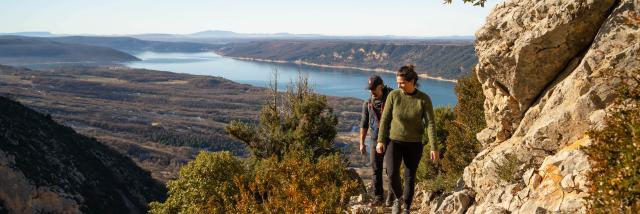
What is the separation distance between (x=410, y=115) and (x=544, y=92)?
3.46 metres

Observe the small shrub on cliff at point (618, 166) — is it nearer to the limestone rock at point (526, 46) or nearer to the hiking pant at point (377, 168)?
the limestone rock at point (526, 46)

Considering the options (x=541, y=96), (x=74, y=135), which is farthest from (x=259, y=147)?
(x=74, y=135)

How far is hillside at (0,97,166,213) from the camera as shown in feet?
134

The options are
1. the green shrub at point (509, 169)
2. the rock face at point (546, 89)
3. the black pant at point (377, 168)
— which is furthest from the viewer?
the black pant at point (377, 168)

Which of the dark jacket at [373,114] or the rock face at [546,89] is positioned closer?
the rock face at [546,89]

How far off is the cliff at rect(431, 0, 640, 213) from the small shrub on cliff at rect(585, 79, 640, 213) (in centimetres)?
81

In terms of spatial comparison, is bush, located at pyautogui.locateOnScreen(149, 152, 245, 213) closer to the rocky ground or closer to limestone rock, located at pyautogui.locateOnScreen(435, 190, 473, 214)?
the rocky ground

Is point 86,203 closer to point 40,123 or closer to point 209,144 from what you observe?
point 40,123

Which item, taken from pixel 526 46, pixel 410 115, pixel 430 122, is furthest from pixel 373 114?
pixel 526 46

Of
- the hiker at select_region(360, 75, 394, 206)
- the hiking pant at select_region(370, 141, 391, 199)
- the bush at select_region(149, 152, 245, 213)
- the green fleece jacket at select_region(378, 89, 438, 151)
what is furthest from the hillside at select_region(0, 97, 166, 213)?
the green fleece jacket at select_region(378, 89, 438, 151)

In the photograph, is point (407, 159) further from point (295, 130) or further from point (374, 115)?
point (295, 130)

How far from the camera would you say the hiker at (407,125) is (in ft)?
26.2

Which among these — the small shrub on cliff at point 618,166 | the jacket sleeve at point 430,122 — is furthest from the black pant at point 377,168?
the small shrub on cliff at point 618,166

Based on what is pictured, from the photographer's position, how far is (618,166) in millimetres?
4938
